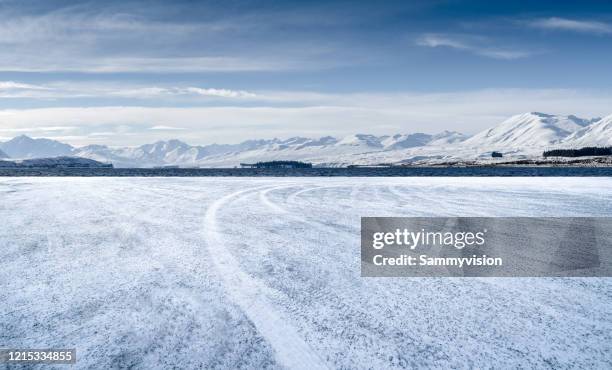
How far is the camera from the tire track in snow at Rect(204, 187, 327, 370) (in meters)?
3.20

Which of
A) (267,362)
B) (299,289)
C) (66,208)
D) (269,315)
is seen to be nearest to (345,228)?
(299,289)

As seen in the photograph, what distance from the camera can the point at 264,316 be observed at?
397 centimetres

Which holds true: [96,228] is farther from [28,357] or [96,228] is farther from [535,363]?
[535,363]

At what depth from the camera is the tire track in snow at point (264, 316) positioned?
3.20 m

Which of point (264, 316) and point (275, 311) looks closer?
point (264, 316)

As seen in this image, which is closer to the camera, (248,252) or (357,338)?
(357,338)

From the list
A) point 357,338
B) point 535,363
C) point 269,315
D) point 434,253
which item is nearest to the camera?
point 535,363

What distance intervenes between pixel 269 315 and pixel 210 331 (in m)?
0.60

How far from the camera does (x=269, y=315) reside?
3994 millimetres

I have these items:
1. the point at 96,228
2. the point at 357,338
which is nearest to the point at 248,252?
the point at 357,338

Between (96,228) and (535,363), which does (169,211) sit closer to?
(96,228)

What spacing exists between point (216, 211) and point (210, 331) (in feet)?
28.6

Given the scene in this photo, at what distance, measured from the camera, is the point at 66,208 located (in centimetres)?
1312

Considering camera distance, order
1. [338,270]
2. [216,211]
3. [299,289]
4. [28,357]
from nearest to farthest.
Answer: [28,357] → [299,289] → [338,270] → [216,211]
